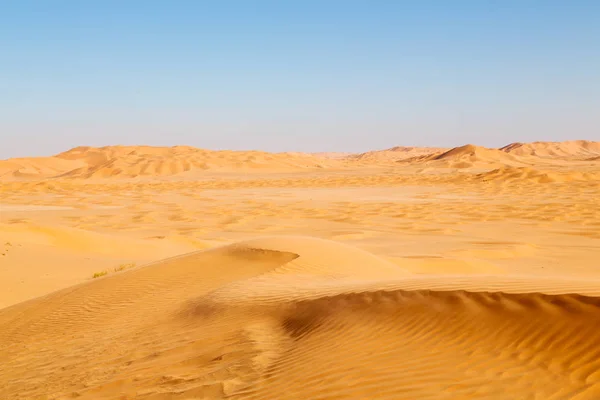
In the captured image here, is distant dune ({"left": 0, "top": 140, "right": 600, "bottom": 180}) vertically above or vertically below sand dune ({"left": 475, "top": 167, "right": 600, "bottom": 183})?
above

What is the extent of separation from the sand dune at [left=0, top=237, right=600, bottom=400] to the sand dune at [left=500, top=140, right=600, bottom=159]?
125 meters

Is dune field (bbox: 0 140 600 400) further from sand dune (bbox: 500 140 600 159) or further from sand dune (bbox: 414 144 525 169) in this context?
sand dune (bbox: 500 140 600 159)

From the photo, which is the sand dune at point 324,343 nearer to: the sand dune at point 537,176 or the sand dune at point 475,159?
the sand dune at point 537,176

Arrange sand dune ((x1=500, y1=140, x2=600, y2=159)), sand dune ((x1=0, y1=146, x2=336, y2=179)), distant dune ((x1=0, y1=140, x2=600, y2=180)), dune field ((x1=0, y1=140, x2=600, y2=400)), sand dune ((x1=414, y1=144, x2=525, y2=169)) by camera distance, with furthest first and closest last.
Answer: sand dune ((x1=500, y1=140, x2=600, y2=159)) → sand dune ((x1=414, y1=144, x2=525, y2=169)) → distant dune ((x1=0, y1=140, x2=600, y2=180)) → sand dune ((x1=0, y1=146, x2=336, y2=179)) → dune field ((x1=0, y1=140, x2=600, y2=400))

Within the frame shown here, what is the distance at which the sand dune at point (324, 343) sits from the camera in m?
3.95

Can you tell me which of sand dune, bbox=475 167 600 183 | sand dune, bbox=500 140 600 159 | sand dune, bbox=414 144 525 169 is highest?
sand dune, bbox=500 140 600 159

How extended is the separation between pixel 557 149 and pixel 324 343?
149 metres

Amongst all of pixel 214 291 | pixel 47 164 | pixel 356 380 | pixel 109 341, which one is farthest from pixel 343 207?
pixel 47 164

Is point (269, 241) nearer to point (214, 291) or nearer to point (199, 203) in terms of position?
point (214, 291)

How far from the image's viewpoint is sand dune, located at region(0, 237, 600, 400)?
13.0 ft

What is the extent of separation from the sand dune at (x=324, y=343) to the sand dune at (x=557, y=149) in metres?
125

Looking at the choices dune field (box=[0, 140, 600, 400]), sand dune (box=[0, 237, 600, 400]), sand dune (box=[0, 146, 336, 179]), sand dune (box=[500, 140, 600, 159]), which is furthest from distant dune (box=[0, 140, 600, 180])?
sand dune (box=[0, 237, 600, 400])

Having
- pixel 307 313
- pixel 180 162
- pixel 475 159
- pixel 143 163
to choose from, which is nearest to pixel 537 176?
pixel 307 313

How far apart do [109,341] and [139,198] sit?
89.8ft
